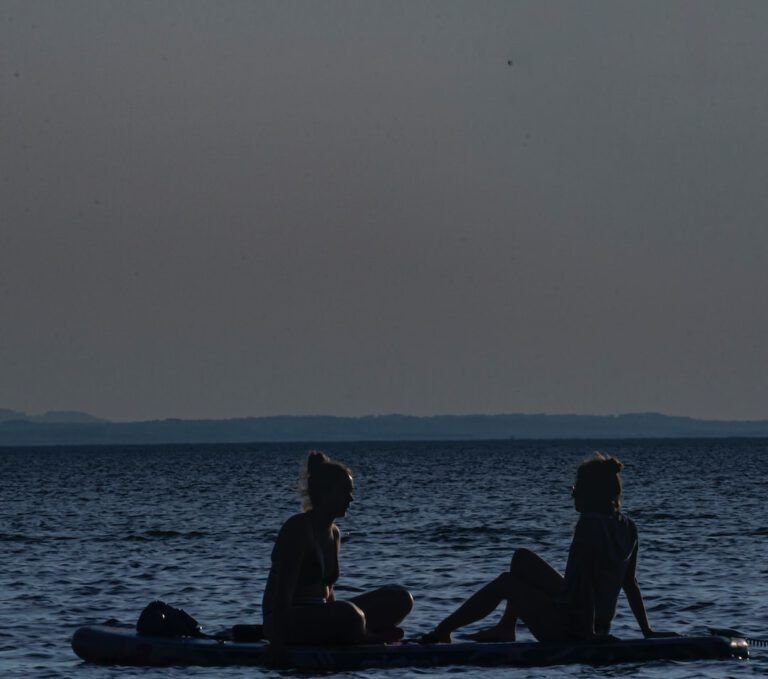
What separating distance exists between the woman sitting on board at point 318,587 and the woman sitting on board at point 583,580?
69 cm

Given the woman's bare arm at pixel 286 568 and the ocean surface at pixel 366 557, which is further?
the ocean surface at pixel 366 557

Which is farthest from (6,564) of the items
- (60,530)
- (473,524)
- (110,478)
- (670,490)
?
(110,478)

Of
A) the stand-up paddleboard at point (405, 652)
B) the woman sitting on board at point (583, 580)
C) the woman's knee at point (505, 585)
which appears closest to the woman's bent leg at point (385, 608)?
the stand-up paddleboard at point (405, 652)

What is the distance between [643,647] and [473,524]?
103 feet

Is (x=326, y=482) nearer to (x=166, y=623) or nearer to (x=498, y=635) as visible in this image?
(x=498, y=635)

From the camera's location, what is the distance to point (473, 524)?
4775cm

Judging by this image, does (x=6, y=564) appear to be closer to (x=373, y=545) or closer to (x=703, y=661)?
(x=373, y=545)

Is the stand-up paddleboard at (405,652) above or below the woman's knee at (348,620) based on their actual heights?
below

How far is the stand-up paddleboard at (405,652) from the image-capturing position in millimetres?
15945

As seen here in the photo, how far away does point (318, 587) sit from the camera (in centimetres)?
1537

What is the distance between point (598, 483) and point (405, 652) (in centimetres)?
276

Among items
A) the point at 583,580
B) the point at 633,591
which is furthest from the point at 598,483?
the point at 633,591

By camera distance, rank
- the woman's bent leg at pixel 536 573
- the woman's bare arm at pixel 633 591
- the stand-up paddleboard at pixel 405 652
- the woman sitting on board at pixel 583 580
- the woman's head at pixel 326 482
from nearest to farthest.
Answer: the woman's head at pixel 326 482 → the woman sitting on board at pixel 583 580 → the woman's bare arm at pixel 633 591 → the woman's bent leg at pixel 536 573 → the stand-up paddleboard at pixel 405 652

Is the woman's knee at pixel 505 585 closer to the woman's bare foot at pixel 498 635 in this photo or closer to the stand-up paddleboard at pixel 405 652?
the stand-up paddleboard at pixel 405 652
